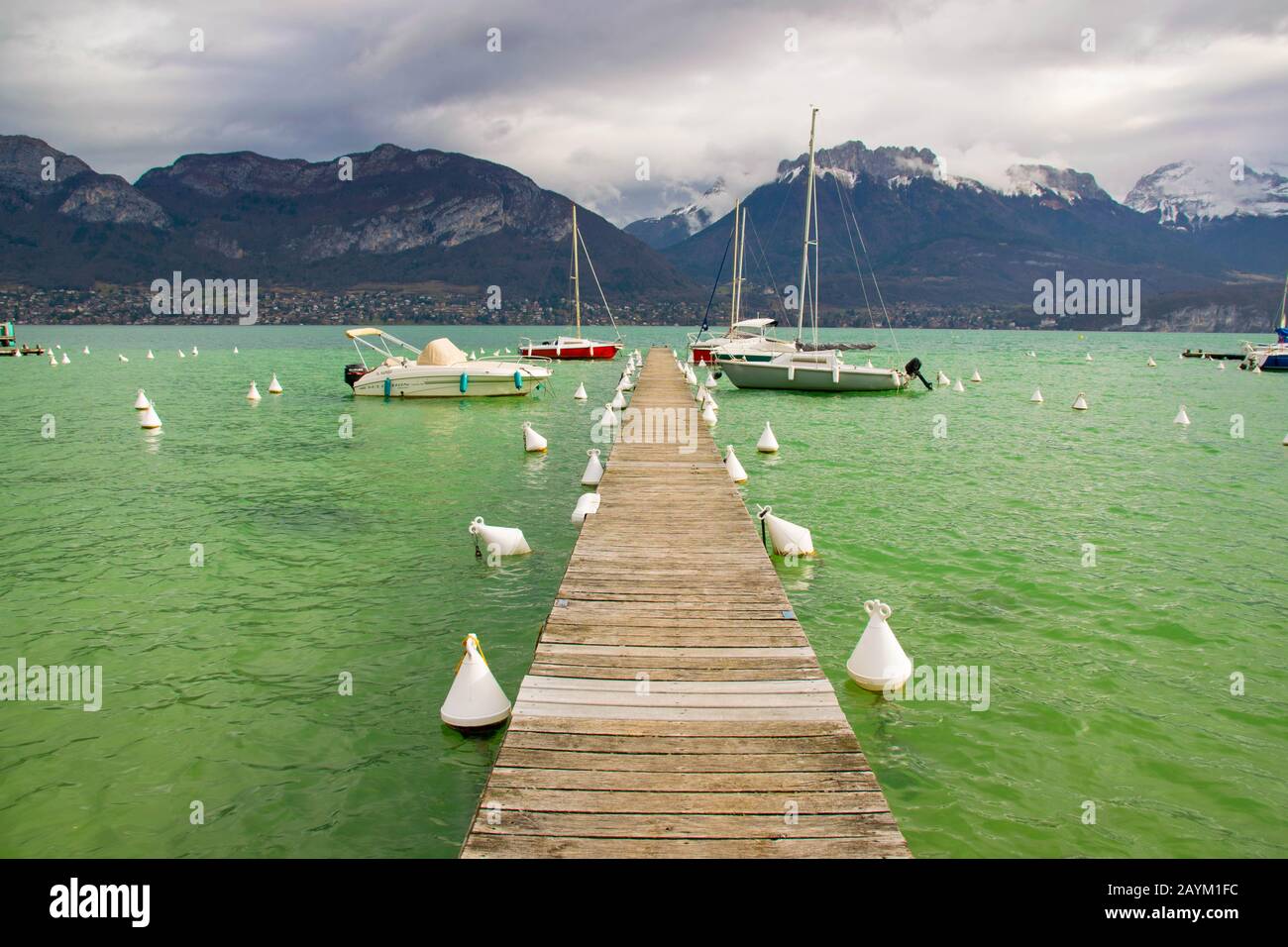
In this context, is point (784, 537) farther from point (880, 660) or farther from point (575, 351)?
point (575, 351)

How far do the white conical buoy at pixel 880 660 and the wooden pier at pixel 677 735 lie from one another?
2.96ft

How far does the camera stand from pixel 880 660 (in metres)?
7.84

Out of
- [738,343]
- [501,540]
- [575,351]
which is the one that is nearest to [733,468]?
[501,540]

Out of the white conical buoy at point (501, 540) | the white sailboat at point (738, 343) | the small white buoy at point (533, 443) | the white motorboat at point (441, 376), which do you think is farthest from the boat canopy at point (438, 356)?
the white conical buoy at point (501, 540)

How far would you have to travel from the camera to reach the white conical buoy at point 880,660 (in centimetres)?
780

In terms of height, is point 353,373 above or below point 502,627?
above

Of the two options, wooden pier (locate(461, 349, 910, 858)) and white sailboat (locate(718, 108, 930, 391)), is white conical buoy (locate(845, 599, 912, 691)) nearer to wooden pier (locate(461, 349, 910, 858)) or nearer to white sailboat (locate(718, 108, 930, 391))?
wooden pier (locate(461, 349, 910, 858))

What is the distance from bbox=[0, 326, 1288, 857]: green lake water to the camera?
6062mm

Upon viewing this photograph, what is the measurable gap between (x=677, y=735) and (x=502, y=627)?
4.70m

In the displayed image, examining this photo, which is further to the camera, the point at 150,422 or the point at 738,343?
the point at 738,343

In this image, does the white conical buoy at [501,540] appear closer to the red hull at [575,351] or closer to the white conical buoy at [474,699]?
the white conical buoy at [474,699]
